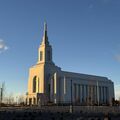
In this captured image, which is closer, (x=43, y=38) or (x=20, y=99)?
(x=43, y=38)

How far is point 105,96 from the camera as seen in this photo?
136500 mm

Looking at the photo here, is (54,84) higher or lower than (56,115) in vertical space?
higher

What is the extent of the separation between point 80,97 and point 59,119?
3527 inches

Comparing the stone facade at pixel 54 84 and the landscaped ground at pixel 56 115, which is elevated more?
the stone facade at pixel 54 84

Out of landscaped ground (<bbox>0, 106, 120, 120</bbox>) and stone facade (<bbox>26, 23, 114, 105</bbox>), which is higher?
stone facade (<bbox>26, 23, 114, 105</bbox>)

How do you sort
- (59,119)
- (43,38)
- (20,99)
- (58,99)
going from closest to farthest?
(59,119) → (58,99) → (43,38) → (20,99)

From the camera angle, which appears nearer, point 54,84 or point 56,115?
point 56,115

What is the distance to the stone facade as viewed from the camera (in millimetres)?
116812

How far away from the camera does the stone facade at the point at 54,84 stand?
383 feet

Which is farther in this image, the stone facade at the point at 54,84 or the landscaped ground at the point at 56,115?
the stone facade at the point at 54,84

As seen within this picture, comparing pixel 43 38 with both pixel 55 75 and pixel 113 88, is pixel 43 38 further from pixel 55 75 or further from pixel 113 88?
pixel 113 88

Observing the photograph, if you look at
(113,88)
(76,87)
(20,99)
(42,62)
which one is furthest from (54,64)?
(113,88)

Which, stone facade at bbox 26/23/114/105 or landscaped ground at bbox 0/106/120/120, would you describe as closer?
landscaped ground at bbox 0/106/120/120

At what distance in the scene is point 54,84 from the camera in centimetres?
11762
